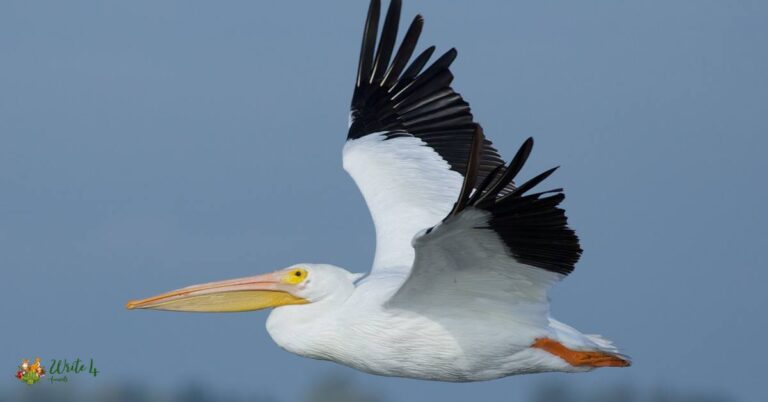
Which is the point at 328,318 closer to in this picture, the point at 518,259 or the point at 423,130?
the point at 518,259

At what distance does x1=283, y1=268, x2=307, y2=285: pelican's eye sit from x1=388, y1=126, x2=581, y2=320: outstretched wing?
78 centimetres

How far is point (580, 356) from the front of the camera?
8.06m

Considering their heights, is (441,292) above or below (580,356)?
above

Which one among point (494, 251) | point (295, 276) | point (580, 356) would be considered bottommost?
point (580, 356)

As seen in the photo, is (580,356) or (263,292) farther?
(263,292)

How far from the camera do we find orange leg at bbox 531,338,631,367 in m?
7.93

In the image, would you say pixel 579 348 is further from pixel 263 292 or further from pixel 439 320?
pixel 263 292

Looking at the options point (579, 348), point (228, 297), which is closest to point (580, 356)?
point (579, 348)

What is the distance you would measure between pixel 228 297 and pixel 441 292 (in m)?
1.59

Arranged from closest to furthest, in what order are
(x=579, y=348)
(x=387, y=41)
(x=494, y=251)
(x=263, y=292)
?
(x=494, y=251) → (x=579, y=348) → (x=263, y=292) → (x=387, y=41)

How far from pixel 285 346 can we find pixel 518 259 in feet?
5.41

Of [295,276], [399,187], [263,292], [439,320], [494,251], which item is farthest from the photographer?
[399,187]

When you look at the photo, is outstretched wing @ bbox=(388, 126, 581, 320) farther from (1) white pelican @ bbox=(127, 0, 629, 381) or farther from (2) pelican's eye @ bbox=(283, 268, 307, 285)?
(2) pelican's eye @ bbox=(283, 268, 307, 285)

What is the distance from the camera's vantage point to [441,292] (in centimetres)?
756
